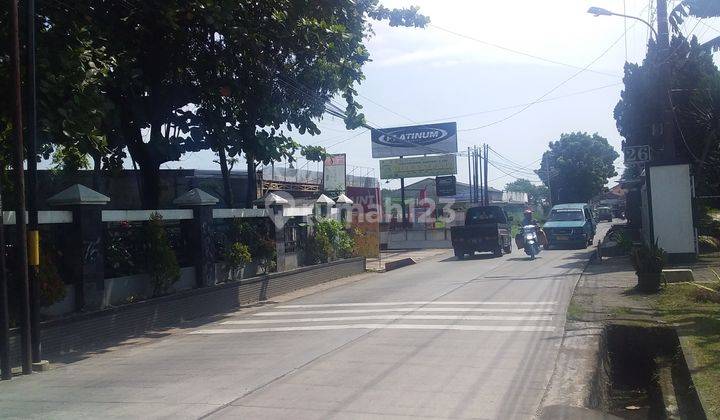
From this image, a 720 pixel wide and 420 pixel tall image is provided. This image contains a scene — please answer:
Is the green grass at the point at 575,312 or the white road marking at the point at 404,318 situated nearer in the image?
the green grass at the point at 575,312

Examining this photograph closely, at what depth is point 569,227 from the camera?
31.9m

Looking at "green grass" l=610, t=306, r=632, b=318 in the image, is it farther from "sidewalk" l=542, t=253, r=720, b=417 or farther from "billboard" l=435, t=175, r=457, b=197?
"billboard" l=435, t=175, r=457, b=197

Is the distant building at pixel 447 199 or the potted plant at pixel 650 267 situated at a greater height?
the distant building at pixel 447 199

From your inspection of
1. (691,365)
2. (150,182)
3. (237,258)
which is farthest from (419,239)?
(691,365)

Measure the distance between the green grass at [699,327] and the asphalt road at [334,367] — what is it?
1.68m

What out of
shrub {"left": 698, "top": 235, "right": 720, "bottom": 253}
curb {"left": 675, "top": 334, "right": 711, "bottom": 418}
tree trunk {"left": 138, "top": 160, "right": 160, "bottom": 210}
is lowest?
curb {"left": 675, "top": 334, "right": 711, "bottom": 418}

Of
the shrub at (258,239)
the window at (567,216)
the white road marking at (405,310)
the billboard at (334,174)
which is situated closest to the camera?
the white road marking at (405,310)

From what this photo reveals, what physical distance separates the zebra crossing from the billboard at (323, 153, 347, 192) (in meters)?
25.0

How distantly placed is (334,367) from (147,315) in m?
6.10

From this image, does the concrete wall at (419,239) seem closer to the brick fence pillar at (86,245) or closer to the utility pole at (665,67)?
the utility pole at (665,67)

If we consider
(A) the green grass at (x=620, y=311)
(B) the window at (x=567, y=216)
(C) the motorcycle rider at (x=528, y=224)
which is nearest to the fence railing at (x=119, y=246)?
(A) the green grass at (x=620, y=311)

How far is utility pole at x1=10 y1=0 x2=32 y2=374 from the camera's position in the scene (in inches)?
369

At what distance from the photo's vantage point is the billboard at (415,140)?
156ft

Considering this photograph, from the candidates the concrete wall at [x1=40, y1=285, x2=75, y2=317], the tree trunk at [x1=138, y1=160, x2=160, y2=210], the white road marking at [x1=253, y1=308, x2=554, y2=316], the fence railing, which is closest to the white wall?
the white road marking at [x1=253, y1=308, x2=554, y2=316]
